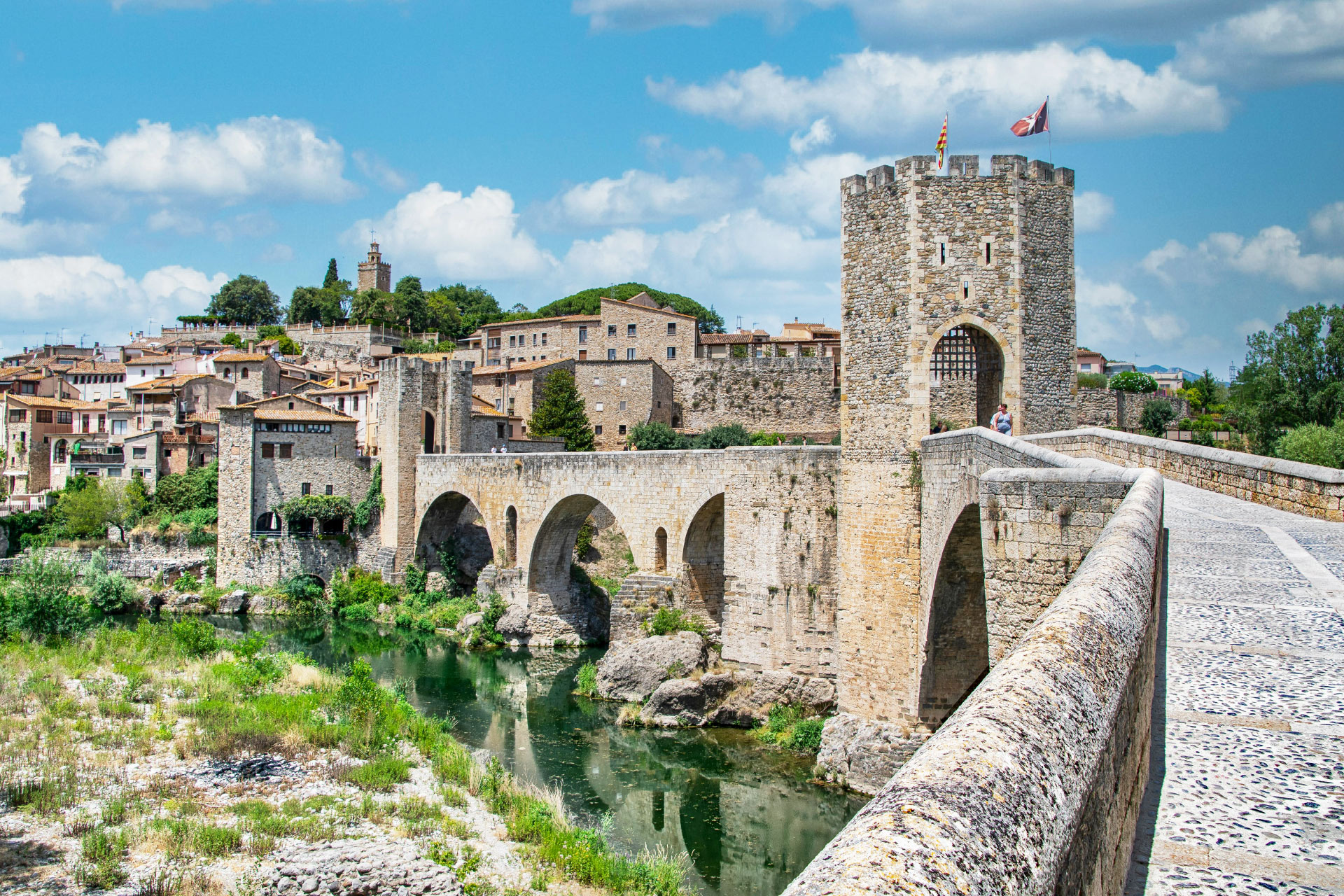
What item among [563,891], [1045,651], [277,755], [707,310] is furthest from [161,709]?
[707,310]

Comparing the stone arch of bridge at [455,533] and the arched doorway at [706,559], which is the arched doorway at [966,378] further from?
the stone arch of bridge at [455,533]

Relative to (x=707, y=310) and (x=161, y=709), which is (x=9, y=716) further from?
(x=707, y=310)

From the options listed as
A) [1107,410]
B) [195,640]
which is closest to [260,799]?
[195,640]

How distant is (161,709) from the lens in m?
18.4

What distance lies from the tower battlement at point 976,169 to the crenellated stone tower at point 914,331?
0.07 ft

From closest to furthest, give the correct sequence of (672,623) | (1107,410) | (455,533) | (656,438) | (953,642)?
(953,642)
(672,623)
(1107,410)
(455,533)
(656,438)

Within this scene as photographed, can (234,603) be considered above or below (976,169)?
below

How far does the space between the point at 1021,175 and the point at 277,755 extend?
52.1 ft

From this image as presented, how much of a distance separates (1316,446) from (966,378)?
1021 cm

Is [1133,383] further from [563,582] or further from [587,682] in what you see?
[587,682]

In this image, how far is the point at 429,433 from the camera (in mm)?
39562

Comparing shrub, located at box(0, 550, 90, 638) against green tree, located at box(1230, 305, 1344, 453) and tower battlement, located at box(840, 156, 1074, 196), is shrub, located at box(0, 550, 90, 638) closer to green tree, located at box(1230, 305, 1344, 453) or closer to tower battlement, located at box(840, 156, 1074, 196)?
tower battlement, located at box(840, 156, 1074, 196)

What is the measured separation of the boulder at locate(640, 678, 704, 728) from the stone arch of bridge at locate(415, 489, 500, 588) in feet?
53.0

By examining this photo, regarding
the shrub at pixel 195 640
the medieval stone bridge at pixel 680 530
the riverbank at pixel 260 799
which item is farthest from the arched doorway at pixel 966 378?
the shrub at pixel 195 640
